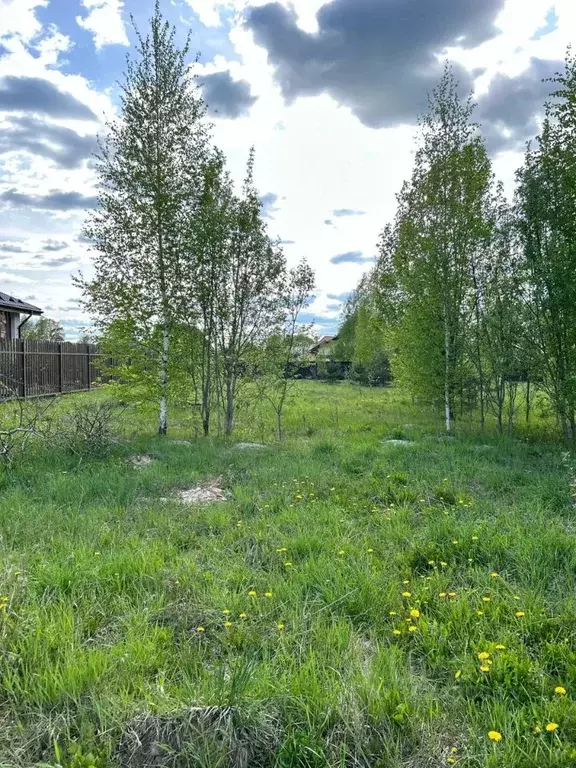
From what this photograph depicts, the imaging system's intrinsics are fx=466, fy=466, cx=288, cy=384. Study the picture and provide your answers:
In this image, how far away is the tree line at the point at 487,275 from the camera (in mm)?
7441

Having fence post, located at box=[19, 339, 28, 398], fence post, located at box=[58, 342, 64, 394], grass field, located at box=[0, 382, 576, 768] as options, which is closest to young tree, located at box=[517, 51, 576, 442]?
grass field, located at box=[0, 382, 576, 768]

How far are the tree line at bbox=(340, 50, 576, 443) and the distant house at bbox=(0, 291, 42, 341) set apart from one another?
46.5 ft

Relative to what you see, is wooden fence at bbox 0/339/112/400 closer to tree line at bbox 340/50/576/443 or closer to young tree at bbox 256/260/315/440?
young tree at bbox 256/260/315/440

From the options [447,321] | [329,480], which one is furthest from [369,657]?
[447,321]

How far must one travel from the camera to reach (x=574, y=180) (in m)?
7.05

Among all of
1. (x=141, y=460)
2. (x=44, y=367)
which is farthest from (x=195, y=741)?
(x=44, y=367)

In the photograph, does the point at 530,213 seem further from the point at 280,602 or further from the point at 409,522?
the point at 280,602

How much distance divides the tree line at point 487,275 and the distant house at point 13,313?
1417cm

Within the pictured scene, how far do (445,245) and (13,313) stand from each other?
645 inches

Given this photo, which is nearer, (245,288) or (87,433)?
(87,433)

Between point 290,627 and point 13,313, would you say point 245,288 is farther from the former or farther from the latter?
point 13,313

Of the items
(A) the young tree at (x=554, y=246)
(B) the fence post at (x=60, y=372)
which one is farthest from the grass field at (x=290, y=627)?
(B) the fence post at (x=60, y=372)

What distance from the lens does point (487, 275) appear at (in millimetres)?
9180

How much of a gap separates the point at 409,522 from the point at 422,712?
2238 mm
